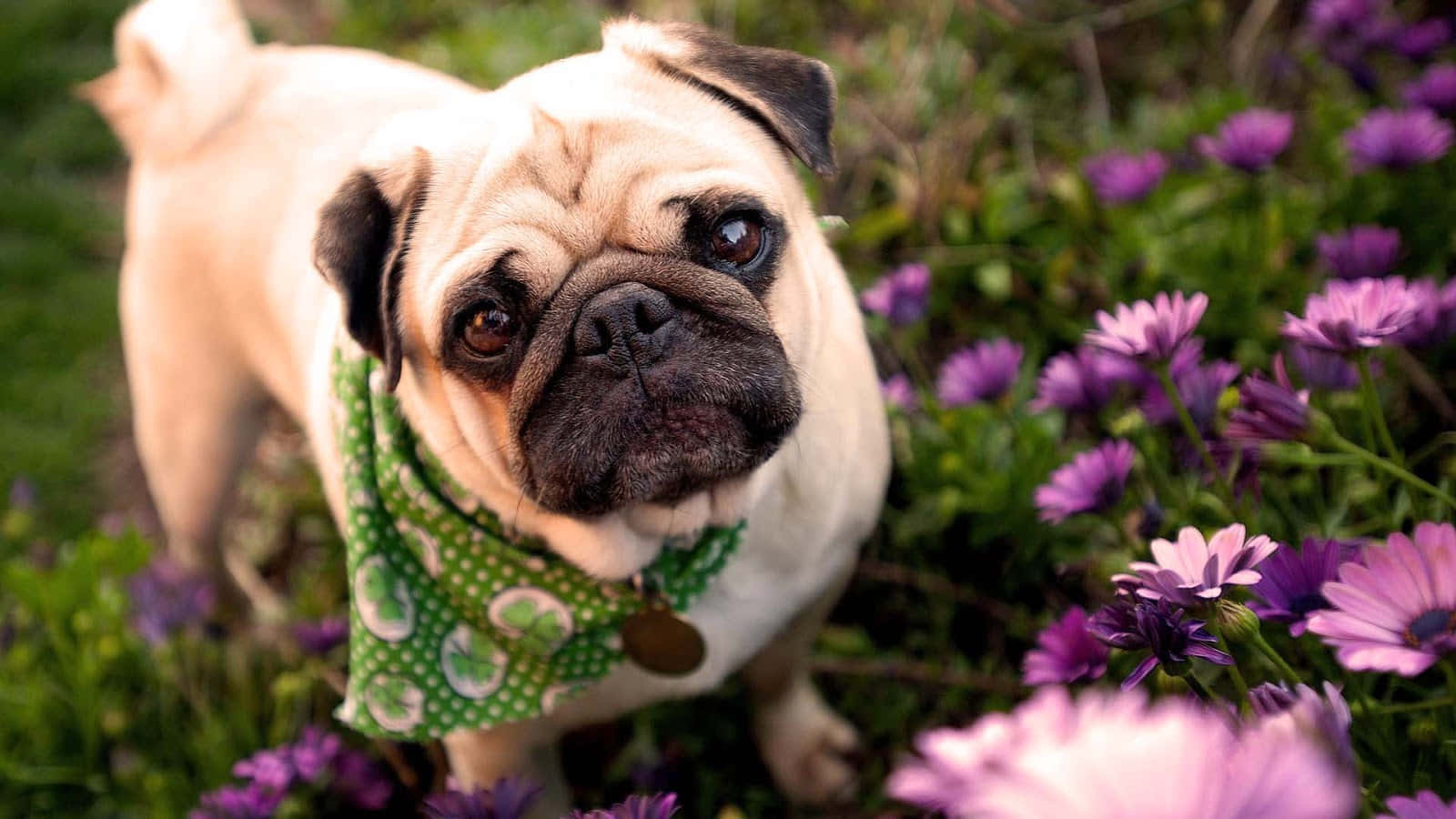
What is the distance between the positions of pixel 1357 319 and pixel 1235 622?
0.52m

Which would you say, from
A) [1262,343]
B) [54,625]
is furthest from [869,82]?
[54,625]

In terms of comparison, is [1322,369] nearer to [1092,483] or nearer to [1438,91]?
[1092,483]

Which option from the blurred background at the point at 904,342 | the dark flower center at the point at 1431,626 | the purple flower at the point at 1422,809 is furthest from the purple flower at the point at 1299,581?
the blurred background at the point at 904,342

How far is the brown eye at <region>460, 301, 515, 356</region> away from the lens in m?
1.80

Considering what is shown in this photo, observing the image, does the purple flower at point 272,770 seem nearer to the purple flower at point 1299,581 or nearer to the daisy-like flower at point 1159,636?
the daisy-like flower at point 1159,636

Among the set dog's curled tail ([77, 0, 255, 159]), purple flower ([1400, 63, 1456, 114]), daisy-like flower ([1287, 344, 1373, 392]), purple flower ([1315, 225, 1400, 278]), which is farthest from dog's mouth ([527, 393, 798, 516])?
purple flower ([1400, 63, 1456, 114])

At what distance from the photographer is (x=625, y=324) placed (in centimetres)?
171

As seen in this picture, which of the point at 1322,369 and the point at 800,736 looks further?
the point at 800,736

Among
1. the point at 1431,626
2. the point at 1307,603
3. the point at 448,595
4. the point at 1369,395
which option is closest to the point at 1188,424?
the point at 1369,395

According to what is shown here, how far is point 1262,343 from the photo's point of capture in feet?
9.47

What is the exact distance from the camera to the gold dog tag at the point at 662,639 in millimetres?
2047

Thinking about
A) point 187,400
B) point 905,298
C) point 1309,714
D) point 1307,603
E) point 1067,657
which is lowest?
point 187,400

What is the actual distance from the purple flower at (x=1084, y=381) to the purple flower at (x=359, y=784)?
1.62m

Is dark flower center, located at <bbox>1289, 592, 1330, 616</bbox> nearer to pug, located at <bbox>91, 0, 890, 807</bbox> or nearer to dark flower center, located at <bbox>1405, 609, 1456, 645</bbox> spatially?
dark flower center, located at <bbox>1405, 609, 1456, 645</bbox>
